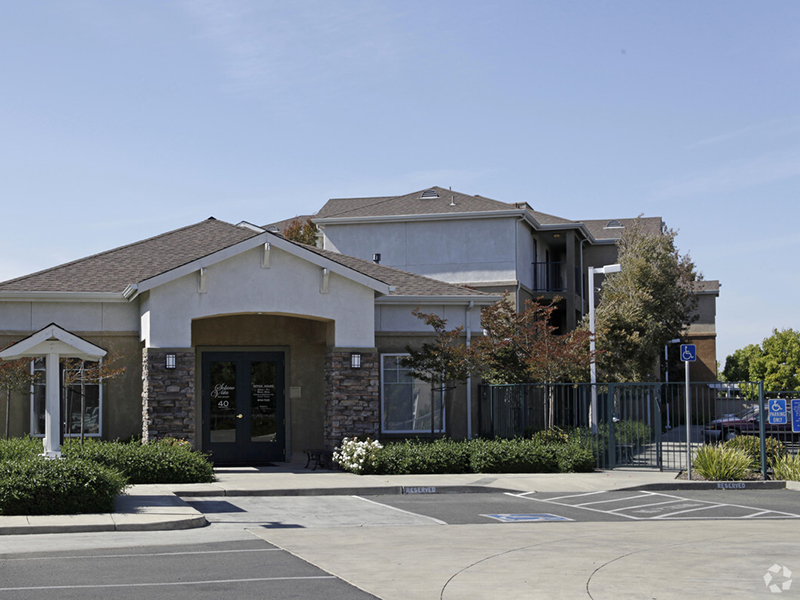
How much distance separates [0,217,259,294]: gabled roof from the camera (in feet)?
70.6

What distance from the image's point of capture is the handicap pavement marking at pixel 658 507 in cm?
1478

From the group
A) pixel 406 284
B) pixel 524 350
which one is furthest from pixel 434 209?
pixel 524 350

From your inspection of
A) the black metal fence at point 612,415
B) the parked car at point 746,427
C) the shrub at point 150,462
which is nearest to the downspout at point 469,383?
the black metal fence at point 612,415

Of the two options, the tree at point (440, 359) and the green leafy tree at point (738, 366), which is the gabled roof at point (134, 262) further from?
the green leafy tree at point (738, 366)

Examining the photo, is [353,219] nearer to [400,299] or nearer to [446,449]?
[400,299]

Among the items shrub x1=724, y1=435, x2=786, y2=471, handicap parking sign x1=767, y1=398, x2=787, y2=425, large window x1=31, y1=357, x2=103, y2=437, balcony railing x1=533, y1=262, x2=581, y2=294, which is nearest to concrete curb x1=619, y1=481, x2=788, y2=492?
shrub x1=724, y1=435, x2=786, y2=471

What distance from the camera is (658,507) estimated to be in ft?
52.4

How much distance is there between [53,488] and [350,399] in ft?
29.9

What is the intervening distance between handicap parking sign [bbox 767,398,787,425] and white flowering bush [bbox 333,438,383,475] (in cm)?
848

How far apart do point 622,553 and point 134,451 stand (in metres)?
10.8

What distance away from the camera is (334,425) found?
70.4 ft

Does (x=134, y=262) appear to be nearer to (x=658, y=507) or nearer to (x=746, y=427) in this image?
(x=658, y=507)

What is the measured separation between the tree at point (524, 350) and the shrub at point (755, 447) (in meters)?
3.98

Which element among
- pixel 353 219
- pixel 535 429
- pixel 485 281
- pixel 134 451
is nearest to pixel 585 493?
pixel 535 429
